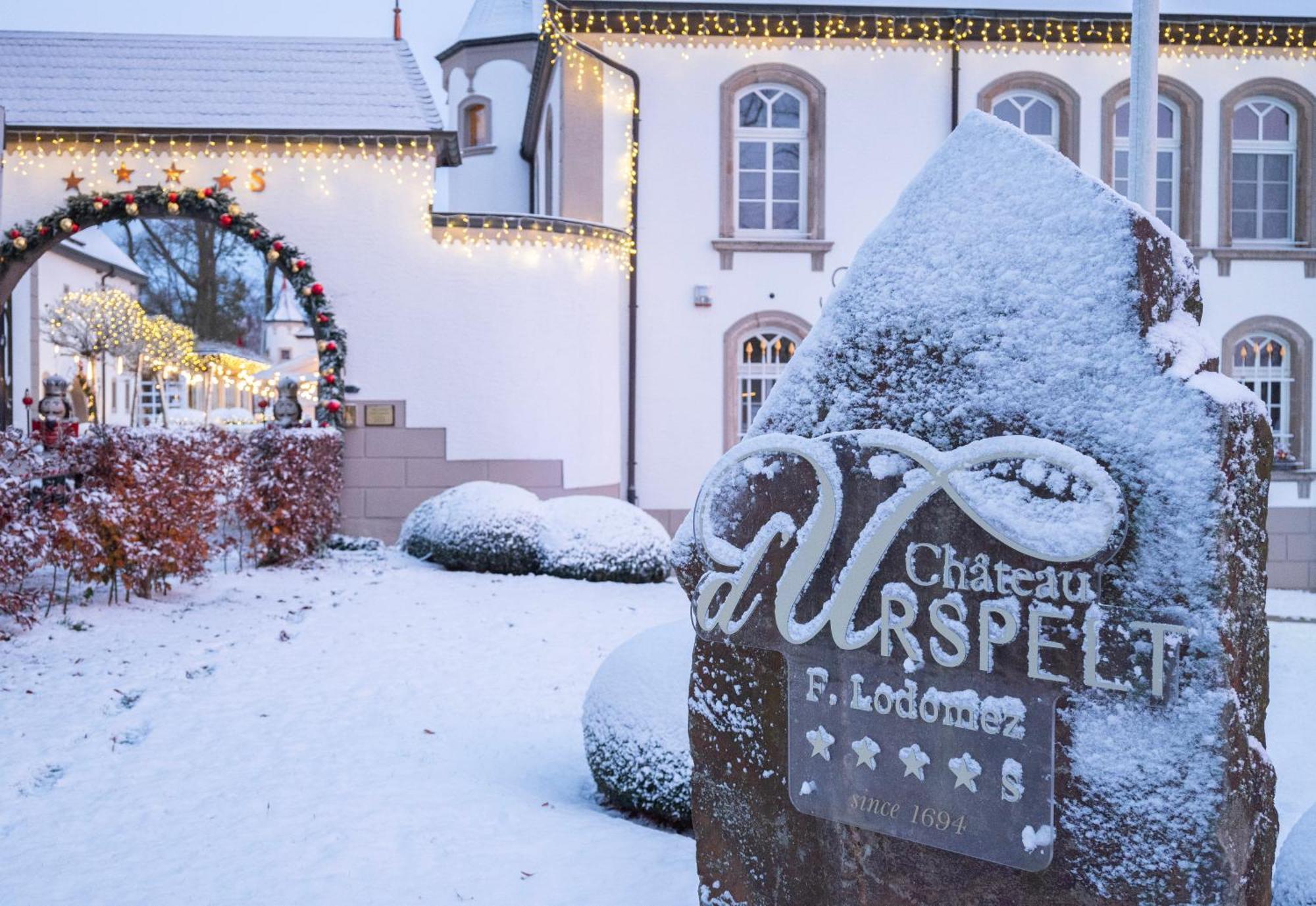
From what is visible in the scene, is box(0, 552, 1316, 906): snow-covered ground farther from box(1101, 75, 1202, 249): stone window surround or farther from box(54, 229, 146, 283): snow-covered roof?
box(54, 229, 146, 283): snow-covered roof

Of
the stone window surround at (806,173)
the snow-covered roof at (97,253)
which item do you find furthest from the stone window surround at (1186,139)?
the snow-covered roof at (97,253)

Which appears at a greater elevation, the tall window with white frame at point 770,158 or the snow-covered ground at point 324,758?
the tall window with white frame at point 770,158

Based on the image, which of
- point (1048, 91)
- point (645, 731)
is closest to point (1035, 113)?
point (1048, 91)

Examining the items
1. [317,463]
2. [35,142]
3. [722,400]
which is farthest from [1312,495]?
[35,142]

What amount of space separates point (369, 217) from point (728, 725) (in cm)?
1033

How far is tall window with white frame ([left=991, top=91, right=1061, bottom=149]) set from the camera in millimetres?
13664

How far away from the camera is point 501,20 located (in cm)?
2105

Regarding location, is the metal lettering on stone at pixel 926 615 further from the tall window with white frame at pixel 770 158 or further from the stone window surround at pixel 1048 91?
the stone window surround at pixel 1048 91

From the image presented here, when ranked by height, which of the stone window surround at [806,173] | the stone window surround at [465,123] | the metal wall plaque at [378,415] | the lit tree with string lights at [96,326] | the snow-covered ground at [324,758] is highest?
the stone window surround at [465,123]

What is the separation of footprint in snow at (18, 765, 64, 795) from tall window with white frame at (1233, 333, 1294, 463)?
14.2 m

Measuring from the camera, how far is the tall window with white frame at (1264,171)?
553 inches

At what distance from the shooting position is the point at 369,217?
1182cm

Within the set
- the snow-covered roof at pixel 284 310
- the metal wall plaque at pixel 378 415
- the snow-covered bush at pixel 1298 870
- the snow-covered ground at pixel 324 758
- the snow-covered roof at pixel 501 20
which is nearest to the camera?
the snow-covered bush at pixel 1298 870

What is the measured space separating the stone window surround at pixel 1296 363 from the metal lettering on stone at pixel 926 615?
43.6ft
